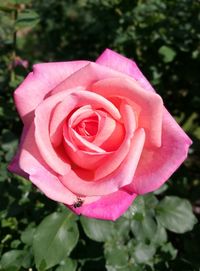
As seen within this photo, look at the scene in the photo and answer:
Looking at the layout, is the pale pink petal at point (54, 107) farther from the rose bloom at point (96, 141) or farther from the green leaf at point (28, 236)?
the green leaf at point (28, 236)

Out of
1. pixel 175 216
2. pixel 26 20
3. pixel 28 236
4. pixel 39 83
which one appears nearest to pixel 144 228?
pixel 175 216

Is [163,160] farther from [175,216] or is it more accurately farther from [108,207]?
[175,216]

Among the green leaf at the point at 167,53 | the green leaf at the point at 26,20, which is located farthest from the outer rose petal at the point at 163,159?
the green leaf at the point at 167,53

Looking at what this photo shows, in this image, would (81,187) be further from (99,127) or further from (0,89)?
(0,89)

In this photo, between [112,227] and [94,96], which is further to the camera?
[112,227]

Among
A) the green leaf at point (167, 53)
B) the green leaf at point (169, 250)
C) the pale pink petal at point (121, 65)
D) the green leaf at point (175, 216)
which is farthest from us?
the green leaf at point (167, 53)

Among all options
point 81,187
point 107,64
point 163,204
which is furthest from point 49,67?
point 163,204
